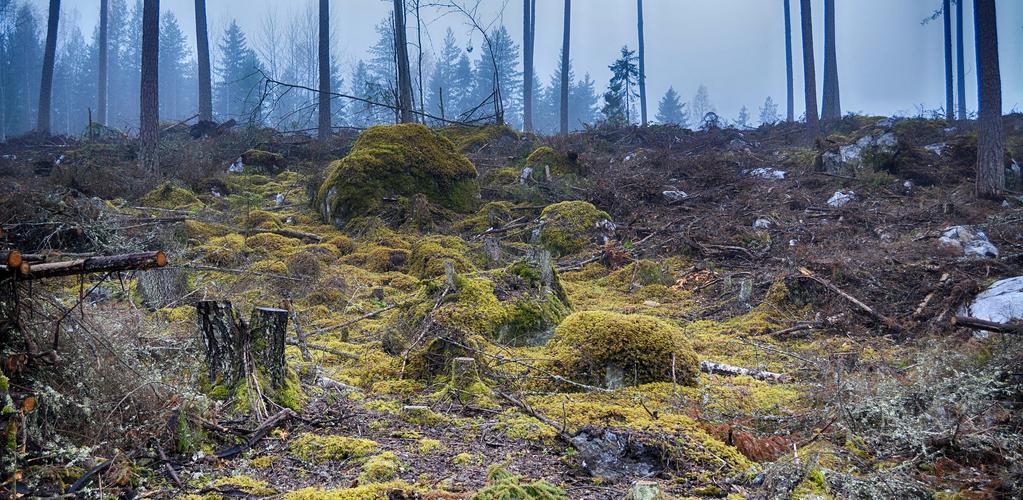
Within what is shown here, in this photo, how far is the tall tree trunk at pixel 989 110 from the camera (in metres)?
11.3

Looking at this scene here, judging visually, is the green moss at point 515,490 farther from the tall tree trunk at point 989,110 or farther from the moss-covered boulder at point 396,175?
the tall tree trunk at point 989,110

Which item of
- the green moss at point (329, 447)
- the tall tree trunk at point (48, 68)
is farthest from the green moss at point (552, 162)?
the tall tree trunk at point (48, 68)

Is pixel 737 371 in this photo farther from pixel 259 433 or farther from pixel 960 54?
pixel 960 54

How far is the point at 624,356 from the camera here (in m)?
4.27

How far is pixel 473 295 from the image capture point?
525cm

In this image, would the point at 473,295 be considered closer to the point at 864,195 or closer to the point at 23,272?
the point at 23,272

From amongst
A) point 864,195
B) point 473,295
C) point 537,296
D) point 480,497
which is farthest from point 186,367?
point 864,195

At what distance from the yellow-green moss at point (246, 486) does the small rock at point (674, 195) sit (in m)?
11.5

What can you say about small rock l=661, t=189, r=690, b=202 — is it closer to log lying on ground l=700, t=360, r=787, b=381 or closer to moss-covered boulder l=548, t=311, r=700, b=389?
log lying on ground l=700, t=360, r=787, b=381

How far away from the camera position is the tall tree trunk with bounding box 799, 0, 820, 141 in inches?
815

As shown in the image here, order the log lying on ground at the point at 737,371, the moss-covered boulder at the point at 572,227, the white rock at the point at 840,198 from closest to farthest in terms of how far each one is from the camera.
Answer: the log lying on ground at the point at 737,371 → the moss-covered boulder at the point at 572,227 → the white rock at the point at 840,198

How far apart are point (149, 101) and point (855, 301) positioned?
15615mm

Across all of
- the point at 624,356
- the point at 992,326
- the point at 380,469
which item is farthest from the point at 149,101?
the point at 992,326

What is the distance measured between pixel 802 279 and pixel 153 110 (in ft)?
49.2
